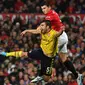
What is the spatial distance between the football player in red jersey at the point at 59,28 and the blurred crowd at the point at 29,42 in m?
1.26

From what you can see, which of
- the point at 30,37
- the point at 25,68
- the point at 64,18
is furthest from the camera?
the point at 64,18

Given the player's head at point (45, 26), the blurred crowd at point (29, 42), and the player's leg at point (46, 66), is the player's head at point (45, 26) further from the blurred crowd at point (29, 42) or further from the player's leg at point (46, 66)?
the blurred crowd at point (29, 42)

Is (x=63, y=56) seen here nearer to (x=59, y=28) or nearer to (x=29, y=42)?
(x=59, y=28)

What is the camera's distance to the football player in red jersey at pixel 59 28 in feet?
42.9

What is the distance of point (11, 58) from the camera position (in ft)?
57.6

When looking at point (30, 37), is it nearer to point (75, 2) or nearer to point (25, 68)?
point (25, 68)

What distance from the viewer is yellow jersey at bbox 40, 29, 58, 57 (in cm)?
1286

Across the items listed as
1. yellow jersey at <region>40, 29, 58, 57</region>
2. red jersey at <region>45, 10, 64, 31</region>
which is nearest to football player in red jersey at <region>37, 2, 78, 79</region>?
red jersey at <region>45, 10, 64, 31</region>

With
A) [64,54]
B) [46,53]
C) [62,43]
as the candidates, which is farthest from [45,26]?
[64,54]

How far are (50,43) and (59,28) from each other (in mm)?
451

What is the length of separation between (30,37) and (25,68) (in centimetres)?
254

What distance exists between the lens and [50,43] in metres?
13.0

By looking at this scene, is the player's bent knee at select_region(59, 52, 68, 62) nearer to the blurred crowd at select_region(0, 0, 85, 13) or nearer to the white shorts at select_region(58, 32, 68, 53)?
the white shorts at select_region(58, 32, 68, 53)

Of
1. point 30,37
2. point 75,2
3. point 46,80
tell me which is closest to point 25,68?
point 30,37
